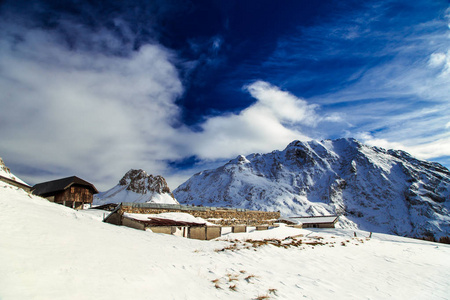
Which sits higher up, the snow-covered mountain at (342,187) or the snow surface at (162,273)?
the snow-covered mountain at (342,187)

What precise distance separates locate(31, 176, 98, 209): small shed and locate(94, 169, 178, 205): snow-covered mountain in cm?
3001

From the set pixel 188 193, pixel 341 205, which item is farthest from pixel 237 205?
pixel 341 205

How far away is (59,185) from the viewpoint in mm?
32812

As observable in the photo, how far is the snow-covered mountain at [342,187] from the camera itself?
4587 inches

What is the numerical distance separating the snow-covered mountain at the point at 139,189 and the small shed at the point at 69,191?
30.0 metres

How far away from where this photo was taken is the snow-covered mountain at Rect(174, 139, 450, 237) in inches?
4587

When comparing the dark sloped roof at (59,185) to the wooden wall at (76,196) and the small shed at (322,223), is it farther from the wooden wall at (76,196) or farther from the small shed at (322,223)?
the small shed at (322,223)

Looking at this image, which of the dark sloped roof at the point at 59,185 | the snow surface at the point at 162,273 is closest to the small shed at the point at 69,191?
the dark sloped roof at the point at 59,185

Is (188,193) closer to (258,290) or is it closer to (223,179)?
(223,179)

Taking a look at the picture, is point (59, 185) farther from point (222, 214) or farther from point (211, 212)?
point (222, 214)

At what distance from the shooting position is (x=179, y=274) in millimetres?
7520

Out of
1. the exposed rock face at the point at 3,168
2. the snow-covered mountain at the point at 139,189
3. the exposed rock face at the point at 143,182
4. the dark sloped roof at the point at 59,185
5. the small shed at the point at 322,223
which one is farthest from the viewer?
the exposed rock face at the point at 143,182

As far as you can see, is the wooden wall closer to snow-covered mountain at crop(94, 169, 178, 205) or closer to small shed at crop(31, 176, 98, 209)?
small shed at crop(31, 176, 98, 209)

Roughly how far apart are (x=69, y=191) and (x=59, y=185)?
7.74ft
